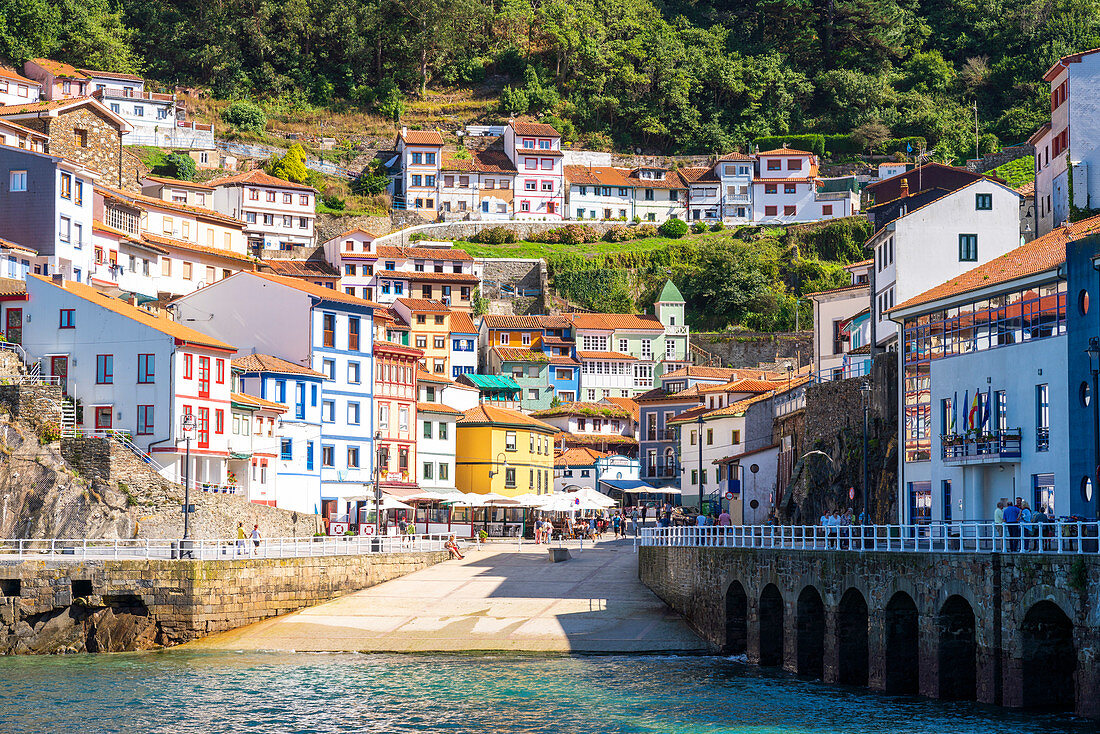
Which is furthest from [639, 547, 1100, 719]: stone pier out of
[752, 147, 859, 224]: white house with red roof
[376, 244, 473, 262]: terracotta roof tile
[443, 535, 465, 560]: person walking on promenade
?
[752, 147, 859, 224]: white house with red roof

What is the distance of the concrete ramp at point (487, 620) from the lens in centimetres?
4750

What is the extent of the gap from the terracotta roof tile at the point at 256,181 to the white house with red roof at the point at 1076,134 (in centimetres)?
7097

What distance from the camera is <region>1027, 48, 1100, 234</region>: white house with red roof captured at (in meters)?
68.8

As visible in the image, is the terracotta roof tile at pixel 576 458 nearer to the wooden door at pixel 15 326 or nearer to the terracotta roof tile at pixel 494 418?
the terracotta roof tile at pixel 494 418

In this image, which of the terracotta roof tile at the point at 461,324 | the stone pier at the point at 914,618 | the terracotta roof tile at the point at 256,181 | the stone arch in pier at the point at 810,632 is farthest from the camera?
the terracotta roof tile at the point at 256,181

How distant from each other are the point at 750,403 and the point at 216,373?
30.8 m

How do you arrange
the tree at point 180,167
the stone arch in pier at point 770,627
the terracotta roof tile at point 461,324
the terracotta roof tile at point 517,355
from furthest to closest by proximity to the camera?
the tree at point 180,167 → the terracotta roof tile at point 517,355 → the terracotta roof tile at point 461,324 → the stone arch in pier at point 770,627

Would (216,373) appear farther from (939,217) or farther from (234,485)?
(939,217)

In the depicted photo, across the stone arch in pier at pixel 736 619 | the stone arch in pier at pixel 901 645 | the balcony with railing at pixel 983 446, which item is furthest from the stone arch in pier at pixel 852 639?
the stone arch in pier at pixel 736 619

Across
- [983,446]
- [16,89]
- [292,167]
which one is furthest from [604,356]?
[983,446]

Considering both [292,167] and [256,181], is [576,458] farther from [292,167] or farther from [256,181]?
[292,167]

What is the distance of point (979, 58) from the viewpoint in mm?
167125

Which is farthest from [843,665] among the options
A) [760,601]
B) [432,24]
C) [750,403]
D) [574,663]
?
[432,24]

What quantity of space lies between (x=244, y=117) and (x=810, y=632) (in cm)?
11532
